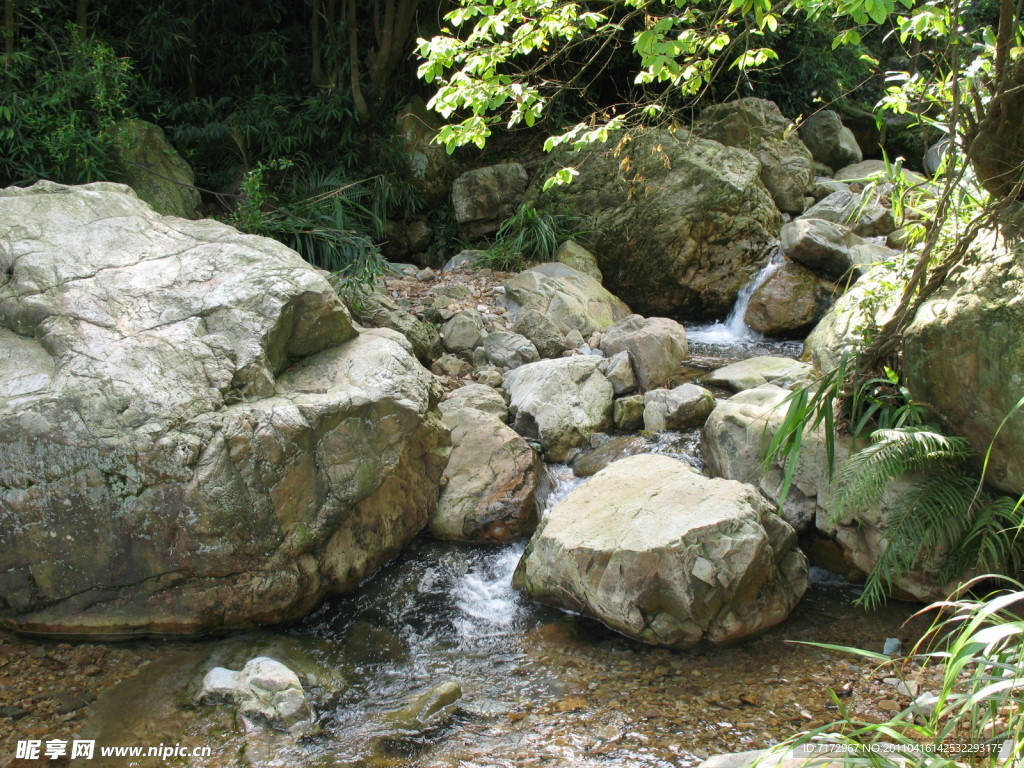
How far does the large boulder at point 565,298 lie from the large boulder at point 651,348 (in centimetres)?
50

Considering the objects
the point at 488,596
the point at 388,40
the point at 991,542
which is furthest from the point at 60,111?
the point at 991,542

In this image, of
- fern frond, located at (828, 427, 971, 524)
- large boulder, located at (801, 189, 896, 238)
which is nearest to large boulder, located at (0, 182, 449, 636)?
fern frond, located at (828, 427, 971, 524)

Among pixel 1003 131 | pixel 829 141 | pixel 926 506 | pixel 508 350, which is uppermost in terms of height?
pixel 829 141

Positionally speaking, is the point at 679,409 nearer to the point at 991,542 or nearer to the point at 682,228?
the point at 991,542

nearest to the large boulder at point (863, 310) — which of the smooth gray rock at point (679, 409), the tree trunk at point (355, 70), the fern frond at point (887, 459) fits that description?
the fern frond at point (887, 459)

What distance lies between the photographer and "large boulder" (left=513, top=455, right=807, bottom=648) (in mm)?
3289

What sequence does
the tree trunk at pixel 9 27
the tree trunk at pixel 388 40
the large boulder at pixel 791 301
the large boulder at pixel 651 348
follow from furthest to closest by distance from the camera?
the tree trunk at pixel 388 40 < the large boulder at pixel 791 301 < the tree trunk at pixel 9 27 < the large boulder at pixel 651 348

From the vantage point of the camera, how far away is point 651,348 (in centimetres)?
584

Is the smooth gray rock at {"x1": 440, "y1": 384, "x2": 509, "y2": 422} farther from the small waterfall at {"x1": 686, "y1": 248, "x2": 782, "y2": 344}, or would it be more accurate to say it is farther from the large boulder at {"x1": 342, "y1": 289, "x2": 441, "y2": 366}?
the small waterfall at {"x1": 686, "y1": 248, "x2": 782, "y2": 344}

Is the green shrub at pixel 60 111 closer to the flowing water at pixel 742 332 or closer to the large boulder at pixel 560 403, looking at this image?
the large boulder at pixel 560 403

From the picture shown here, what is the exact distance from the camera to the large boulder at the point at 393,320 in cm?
579

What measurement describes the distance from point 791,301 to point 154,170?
6.04 m

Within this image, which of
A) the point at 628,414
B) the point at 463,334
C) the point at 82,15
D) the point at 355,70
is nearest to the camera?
the point at 628,414

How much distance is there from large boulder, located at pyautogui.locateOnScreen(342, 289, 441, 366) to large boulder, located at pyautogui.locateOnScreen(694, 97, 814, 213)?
4.97m
